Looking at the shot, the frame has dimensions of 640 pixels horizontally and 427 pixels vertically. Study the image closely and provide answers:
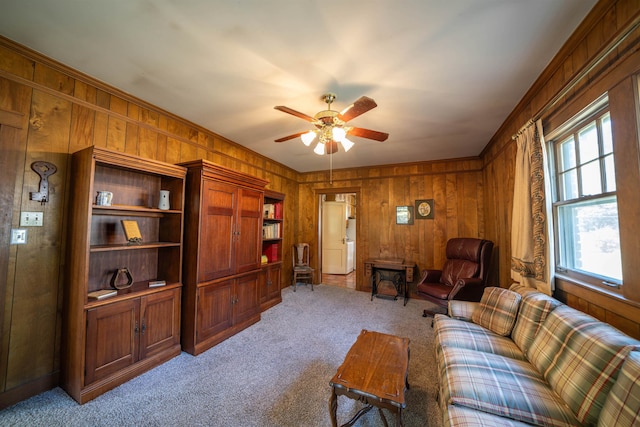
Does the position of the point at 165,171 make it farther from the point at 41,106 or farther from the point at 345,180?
the point at 345,180

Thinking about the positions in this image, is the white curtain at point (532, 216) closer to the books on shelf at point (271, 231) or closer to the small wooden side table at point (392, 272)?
the small wooden side table at point (392, 272)

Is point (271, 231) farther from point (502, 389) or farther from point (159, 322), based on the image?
point (502, 389)

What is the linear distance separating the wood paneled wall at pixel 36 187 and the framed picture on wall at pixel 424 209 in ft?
14.6

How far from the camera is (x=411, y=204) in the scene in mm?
4641

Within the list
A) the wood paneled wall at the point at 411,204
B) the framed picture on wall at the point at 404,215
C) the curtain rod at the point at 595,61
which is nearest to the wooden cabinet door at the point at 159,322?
the wood paneled wall at the point at 411,204

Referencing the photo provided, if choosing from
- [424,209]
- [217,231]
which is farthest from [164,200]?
[424,209]

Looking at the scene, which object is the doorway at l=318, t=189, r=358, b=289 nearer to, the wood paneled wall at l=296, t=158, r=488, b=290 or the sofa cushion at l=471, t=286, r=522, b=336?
the wood paneled wall at l=296, t=158, r=488, b=290

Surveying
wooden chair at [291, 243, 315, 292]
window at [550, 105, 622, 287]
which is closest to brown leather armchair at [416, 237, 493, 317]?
window at [550, 105, 622, 287]

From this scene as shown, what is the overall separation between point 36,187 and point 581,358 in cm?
370

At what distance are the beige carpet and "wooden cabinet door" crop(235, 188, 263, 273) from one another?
0.84 m

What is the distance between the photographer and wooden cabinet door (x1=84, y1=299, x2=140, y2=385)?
1818 mm

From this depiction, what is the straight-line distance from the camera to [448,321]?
2.19 metres

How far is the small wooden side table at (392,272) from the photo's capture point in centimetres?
419

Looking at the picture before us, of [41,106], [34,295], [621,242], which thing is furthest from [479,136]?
[34,295]
